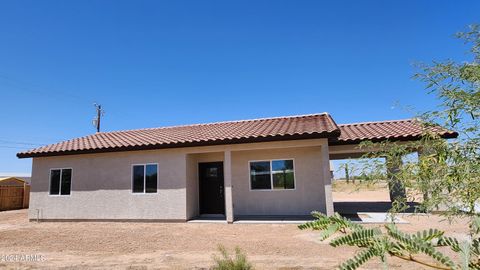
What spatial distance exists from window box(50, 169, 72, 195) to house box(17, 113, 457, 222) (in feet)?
0.16

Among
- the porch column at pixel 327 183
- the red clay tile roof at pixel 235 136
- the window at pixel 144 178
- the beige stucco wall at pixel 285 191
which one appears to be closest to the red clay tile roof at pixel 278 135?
the red clay tile roof at pixel 235 136

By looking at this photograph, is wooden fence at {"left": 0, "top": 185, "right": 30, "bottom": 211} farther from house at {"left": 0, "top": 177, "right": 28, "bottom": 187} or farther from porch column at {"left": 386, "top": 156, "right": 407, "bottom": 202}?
porch column at {"left": 386, "top": 156, "right": 407, "bottom": 202}

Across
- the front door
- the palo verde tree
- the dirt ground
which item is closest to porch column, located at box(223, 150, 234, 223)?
the dirt ground

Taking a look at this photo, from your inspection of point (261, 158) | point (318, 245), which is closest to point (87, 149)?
point (261, 158)

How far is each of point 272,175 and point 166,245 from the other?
20.2 feet

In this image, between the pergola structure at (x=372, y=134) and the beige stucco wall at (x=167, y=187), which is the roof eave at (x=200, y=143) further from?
the pergola structure at (x=372, y=134)

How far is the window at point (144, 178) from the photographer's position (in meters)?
12.7

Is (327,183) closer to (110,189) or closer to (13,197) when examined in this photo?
(110,189)

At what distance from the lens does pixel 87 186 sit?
1355 centimetres

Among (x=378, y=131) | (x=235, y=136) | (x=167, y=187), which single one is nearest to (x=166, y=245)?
(x=167, y=187)

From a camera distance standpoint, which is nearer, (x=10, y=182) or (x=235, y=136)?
(x=235, y=136)

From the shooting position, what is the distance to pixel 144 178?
1290cm

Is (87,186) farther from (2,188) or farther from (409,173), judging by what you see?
(409,173)

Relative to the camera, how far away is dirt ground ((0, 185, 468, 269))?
6473 mm
